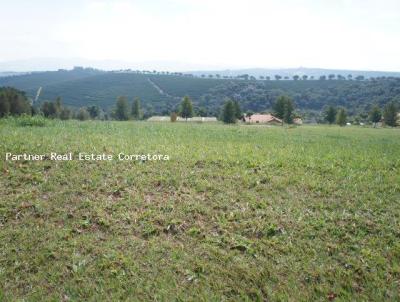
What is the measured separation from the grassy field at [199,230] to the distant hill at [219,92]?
407ft

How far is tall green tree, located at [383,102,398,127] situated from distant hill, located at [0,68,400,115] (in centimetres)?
6265

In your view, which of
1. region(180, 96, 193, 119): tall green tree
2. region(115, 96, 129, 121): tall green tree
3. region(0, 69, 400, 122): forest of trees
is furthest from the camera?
region(0, 69, 400, 122): forest of trees

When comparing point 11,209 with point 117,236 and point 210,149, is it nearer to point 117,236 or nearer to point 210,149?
point 117,236

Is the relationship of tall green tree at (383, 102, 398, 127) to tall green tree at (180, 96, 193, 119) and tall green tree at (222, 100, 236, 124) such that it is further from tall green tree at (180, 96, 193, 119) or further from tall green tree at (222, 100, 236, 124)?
tall green tree at (180, 96, 193, 119)

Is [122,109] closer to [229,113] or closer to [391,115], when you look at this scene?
[229,113]

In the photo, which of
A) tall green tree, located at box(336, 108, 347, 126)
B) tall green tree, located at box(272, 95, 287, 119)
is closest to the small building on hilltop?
tall green tree, located at box(272, 95, 287, 119)

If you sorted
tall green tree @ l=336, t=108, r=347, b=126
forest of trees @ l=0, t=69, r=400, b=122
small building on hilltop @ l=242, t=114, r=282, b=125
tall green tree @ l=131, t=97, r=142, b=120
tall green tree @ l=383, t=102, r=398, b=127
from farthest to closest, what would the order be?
forest of trees @ l=0, t=69, r=400, b=122, tall green tree @ l=131, t=97, r=142, b=120, small building on hilltop @ l=242, t=114, r=282, b=125, tall green tree @ l=336, t=108, r=347, b=126, tall green tree @ l=383, t=102, r=398, b=127

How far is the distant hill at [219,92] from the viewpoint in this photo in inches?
5910

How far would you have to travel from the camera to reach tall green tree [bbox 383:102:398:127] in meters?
75.8

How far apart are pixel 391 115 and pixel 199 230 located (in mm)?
82316

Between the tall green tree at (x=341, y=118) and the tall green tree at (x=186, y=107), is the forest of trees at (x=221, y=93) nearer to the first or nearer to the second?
the tall green tree at (x=186, y=107)

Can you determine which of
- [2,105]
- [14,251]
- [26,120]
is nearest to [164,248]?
[14,251]

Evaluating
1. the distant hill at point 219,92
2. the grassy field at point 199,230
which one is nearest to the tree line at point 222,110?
the distant hill at point 219,92

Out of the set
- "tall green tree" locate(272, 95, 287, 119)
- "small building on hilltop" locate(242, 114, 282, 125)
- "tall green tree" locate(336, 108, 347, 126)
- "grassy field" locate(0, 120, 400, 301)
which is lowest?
"small building on hilltop" locate(242, 114, 282, 125)
